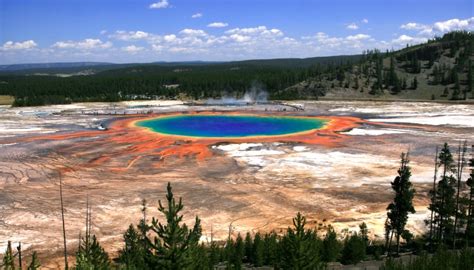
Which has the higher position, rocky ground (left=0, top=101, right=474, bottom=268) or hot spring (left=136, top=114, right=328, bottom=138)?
hot spring (left=136, top=114, right=328, bottom=138)

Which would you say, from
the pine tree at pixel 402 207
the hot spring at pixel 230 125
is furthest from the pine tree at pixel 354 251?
the hot spring at pixel 230 125

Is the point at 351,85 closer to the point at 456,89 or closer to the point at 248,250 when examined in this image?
the point at 456,89

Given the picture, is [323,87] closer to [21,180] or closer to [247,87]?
[247,87]

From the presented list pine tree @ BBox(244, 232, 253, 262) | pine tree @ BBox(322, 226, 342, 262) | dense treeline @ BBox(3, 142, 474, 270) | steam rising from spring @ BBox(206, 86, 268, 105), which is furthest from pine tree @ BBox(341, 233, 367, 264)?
steam rising from spring @ BBox(206, 86, 268, 105)

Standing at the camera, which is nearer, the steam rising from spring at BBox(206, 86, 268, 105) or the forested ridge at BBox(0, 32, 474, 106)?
the forested ridge at BBox(0, 32, 474, 106)

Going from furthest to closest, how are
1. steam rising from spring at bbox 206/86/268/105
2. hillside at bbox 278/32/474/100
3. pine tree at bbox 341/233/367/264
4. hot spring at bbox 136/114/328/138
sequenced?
steam rising from spring at bbox 206/86/268/105 < hillside at bbox 278/32/474/100 < hot spring at bbox 136/114/328/138 < pine tree at bbox 341/233/367/264

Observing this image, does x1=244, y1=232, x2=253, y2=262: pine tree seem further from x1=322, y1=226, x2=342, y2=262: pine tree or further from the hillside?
the hillside

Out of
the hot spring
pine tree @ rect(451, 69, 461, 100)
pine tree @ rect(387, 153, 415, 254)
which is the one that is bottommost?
→ the hot spring

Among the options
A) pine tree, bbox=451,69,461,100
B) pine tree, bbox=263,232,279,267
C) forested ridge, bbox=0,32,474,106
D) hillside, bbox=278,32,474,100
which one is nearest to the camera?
pine tree, bbox=263,232,279,267

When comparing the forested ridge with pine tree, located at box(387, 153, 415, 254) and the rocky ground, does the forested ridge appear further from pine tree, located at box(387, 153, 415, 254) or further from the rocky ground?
pine tree, located at box(387, 153, 415, 254)
